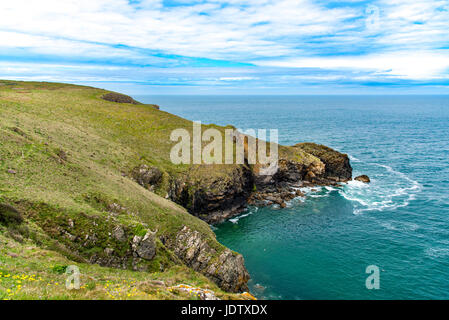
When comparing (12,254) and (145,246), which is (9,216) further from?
(145,246)

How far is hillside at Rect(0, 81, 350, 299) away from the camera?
25000 mm

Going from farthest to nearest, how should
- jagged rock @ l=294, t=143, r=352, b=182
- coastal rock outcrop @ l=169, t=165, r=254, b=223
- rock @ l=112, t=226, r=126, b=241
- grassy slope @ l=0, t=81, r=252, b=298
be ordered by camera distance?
jagged rock @ l=294, t=143, r=352, b=182 → coastal rock outcrop @ l=169, t=165, r=254, b=223 → rock @ l=112, t=226, r=126, b=241 → grassy slope @ l=0, t=81, r=252, b=298

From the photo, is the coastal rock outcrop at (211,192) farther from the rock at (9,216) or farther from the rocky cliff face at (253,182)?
the rock at (9,216)

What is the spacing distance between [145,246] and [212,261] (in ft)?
38.9

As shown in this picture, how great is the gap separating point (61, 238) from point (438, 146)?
14808 cm

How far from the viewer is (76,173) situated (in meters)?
42.8

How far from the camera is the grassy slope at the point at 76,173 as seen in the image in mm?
26359

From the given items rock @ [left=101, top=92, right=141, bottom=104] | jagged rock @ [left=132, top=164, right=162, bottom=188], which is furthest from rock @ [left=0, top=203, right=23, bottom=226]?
rock @ [left=101, top=92, right=141, bottom=104]

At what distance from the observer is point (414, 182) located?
81.2 m

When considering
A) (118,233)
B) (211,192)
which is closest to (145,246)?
(118,233)

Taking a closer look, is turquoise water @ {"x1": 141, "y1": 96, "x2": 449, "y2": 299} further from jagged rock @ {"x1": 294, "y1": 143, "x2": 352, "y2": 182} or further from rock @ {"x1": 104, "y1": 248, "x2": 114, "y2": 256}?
rock @ {"x1": 104, "y1": 248, "x2": 114, "y2": 256}

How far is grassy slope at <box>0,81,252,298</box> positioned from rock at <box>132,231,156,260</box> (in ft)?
4.17
